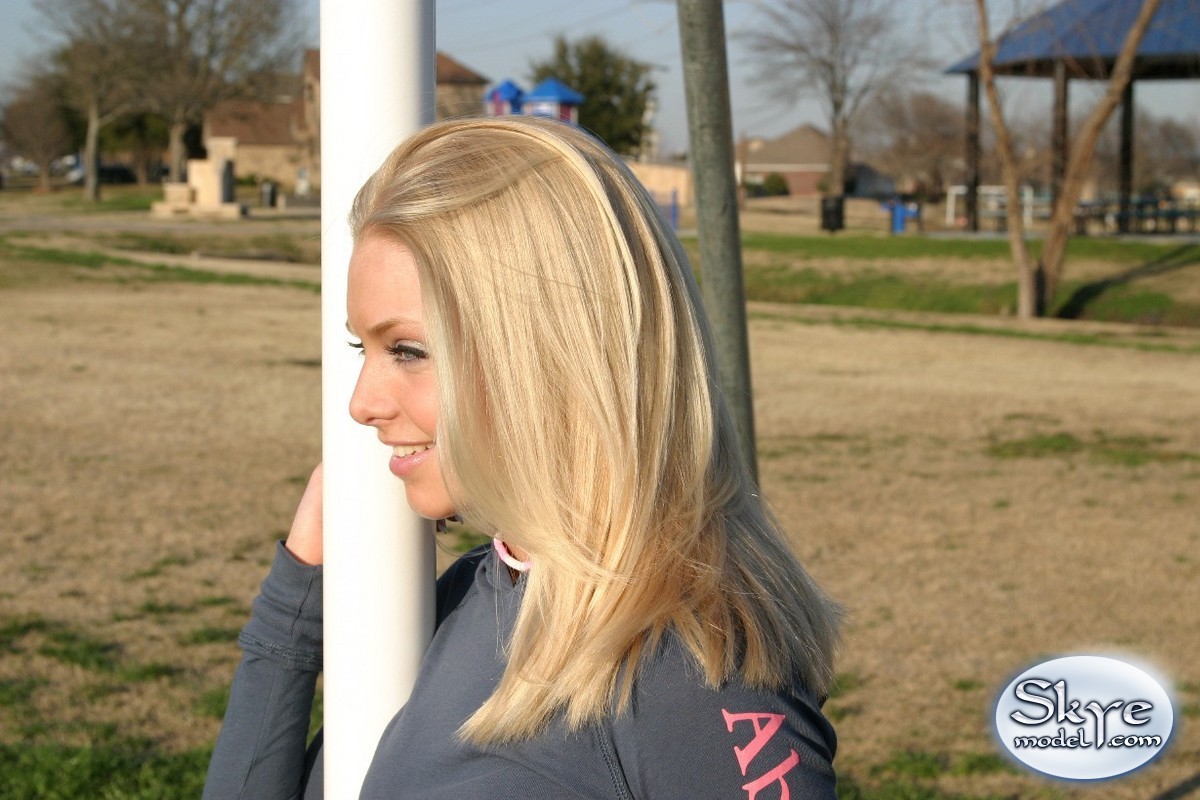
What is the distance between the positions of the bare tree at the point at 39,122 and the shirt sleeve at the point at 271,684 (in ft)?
227

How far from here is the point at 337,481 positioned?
166 cm

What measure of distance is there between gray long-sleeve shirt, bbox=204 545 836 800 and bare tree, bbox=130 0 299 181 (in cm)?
5847

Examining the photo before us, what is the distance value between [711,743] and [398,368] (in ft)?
1.65

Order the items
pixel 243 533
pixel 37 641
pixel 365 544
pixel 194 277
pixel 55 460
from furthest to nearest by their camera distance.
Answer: pixel 194 277 → pixel 55 460 → pixel 243 533 → pixel 37 641 → pixel 365 544

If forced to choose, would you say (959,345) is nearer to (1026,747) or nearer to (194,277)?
(194,277)

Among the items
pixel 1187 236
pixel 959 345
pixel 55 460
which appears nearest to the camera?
pixel 55 460

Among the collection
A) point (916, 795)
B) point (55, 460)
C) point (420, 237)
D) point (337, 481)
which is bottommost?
point (916, 795)

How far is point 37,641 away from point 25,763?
129cm

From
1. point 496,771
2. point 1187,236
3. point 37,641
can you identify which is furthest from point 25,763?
point 1187,236

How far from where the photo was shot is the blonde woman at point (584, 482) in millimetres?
1272

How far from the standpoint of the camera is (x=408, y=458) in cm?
147

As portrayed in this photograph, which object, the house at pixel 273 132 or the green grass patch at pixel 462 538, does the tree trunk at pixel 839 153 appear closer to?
the house at pixel 273 132

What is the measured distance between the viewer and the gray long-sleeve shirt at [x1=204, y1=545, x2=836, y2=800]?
124cm

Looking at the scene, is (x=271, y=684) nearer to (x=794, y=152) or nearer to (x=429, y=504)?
(x=429, y=504)
